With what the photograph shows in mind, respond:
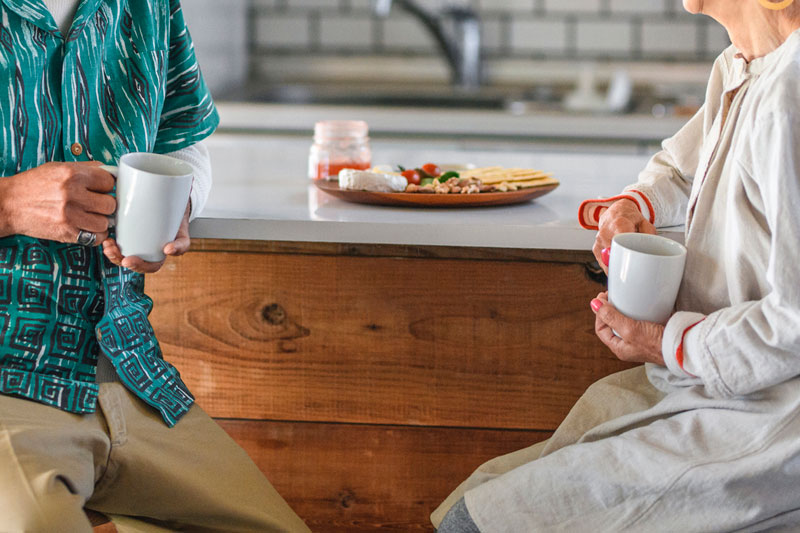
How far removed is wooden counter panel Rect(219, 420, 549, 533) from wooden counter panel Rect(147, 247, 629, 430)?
21 mm

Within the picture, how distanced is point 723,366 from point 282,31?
2929 millimetres

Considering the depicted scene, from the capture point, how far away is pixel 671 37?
3.34 m

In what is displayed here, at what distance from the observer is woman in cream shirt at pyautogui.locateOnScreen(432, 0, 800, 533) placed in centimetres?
83

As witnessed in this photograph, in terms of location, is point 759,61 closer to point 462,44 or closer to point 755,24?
point 755,24

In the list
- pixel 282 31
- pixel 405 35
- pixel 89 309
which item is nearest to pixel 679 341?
pixel 89 309

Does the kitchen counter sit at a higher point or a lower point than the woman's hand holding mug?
lower

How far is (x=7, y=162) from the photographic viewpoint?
0.98m

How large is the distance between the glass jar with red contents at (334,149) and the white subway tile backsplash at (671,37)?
2201 millimetres

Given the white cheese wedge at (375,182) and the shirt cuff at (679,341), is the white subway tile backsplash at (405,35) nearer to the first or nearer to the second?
the white cheese wedge at (375,182)

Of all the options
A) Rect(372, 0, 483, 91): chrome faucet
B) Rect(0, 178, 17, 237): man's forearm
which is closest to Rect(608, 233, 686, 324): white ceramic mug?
Rect(0, 178, 17, 237): man's forearm

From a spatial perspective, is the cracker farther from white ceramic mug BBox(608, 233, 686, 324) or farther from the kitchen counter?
white ceramic mug BBox(608, 233, 686, 324)

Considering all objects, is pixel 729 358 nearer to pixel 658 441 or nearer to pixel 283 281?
pixel 658 441

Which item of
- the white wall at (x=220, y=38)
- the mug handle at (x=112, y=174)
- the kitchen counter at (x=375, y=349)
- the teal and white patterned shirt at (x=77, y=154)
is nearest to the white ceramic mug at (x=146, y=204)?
the mug handle at (x=112, y=174)

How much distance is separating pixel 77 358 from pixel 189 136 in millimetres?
339
